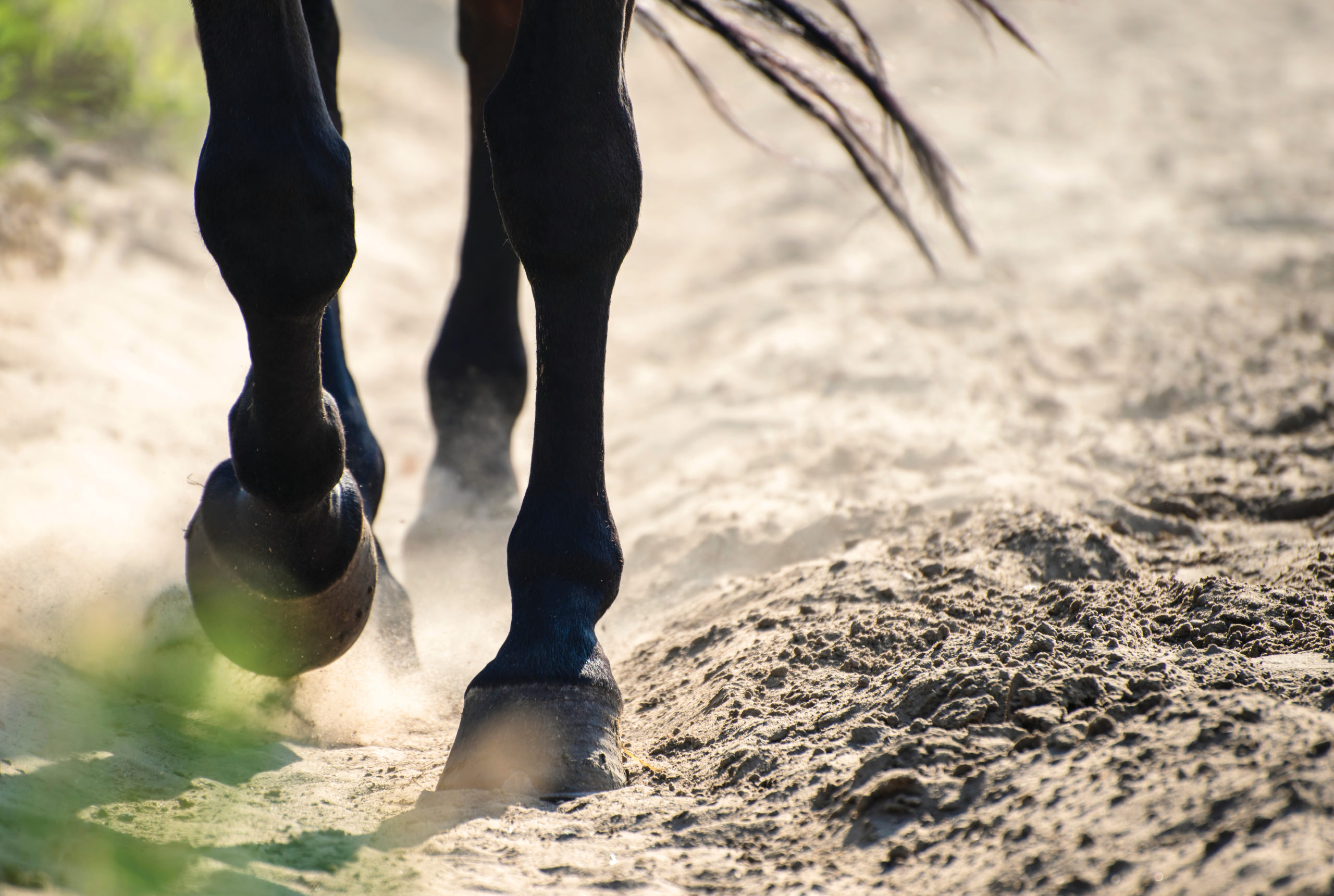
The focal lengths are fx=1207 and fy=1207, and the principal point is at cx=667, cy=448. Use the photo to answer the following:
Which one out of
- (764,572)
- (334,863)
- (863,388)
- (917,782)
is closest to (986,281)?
(863,388)

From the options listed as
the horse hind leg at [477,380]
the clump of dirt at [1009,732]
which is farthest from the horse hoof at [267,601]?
the horse hind leg at [477,380]

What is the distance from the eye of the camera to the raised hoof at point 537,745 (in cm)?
146

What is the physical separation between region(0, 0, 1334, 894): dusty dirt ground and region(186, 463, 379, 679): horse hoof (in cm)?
11

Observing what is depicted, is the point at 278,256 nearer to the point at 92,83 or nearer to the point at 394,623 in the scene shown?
the point at 394,623

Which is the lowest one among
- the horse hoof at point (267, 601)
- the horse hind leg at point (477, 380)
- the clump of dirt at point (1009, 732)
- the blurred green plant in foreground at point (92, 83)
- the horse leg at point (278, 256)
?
the clump of dirt at point (1009, 732)

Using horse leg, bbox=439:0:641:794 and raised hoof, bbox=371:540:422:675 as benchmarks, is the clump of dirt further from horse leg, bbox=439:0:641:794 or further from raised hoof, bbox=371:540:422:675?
raised hoof, bbox=371:540:422:675

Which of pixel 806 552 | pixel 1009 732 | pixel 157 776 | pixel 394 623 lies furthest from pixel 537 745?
pixel 806 552

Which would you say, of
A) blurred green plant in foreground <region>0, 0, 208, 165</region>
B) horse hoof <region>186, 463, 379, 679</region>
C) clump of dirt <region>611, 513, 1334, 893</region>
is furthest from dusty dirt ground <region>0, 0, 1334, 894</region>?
blurred green plant in foreground <region>0, 0, 208, 165</region>

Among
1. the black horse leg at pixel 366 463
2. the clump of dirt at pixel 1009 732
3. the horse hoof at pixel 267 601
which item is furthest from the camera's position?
the black horse leg at pixel 366 463

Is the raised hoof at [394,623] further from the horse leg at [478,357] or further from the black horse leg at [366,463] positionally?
the horse leg at [478,357]

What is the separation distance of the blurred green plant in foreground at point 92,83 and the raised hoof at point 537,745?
124 inches

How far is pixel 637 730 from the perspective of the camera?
176cm

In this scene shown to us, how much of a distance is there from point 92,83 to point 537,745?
4024 millimetres

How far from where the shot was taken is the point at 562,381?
1.62 metres
